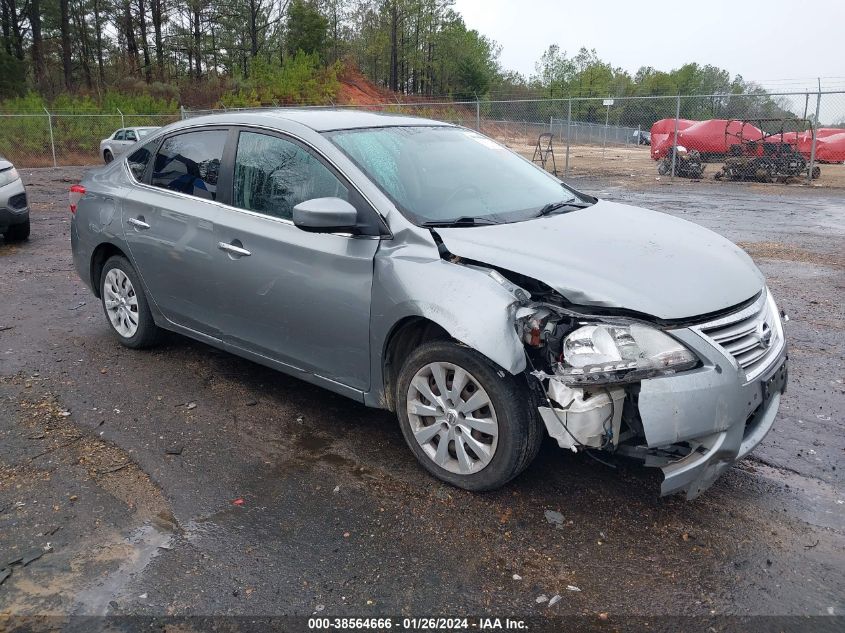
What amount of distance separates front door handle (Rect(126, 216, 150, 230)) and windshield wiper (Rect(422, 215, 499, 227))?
2251mm

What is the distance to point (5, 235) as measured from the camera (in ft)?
32.8

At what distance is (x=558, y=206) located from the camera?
4016 mm

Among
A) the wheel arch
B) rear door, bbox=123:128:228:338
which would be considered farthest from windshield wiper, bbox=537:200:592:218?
rear door, bbox=123:128:228:338

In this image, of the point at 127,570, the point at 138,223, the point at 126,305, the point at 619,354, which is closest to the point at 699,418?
the point at 619,354

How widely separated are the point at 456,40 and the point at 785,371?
74838 millimetres

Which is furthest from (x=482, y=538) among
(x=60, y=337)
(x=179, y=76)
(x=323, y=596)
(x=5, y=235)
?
(x=179, y=76)

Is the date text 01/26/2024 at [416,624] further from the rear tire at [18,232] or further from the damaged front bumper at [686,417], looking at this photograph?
the rear tire at [18,232]

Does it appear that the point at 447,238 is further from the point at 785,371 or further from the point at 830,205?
the point at 830,205

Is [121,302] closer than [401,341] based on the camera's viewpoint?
No

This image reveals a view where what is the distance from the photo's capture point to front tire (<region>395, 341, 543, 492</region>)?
9.84 feet

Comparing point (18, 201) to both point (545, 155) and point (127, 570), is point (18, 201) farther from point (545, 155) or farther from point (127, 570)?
point (545, 155)

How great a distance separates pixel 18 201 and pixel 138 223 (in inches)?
227

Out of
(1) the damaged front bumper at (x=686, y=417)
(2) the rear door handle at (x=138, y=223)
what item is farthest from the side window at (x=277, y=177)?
(1) the damaged front bumper at (x=686, y=417)

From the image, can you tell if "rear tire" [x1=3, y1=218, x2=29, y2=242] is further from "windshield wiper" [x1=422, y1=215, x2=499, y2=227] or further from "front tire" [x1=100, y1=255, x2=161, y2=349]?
"windshield wiper" [x1=422, y1=215, x2=499, y2=227]
